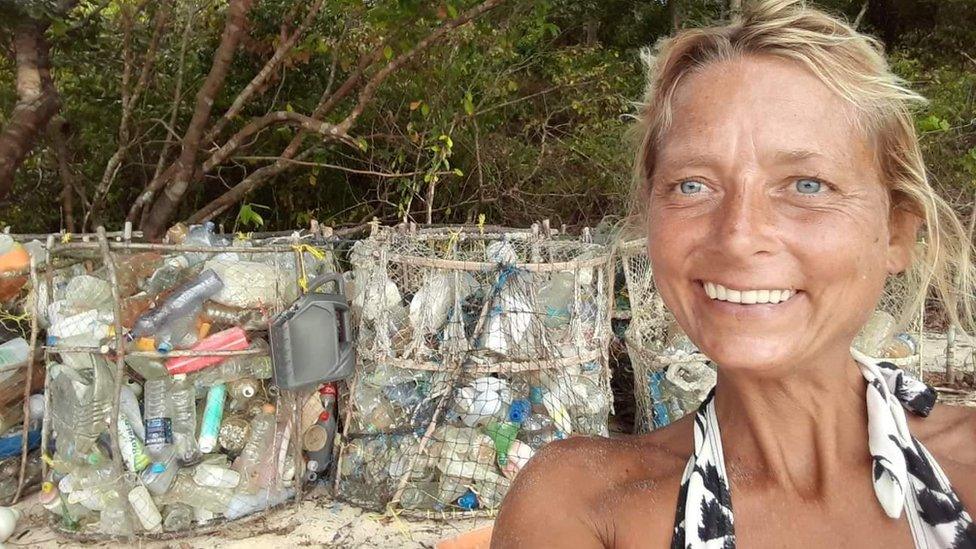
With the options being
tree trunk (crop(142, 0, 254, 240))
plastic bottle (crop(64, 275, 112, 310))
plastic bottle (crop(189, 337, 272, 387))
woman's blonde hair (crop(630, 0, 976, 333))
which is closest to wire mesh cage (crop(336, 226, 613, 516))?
plastic bottle (crop(189, 337, 272, 387))

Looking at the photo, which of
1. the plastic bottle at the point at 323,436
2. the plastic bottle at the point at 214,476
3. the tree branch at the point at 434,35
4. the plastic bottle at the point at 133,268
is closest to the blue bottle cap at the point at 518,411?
the plastic bottle at the point at 323,436

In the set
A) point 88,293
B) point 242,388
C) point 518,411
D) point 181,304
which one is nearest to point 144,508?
point 242,388

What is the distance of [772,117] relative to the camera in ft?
3.35

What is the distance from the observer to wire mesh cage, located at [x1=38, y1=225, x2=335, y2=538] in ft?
11.0

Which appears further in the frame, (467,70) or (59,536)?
(467,70)

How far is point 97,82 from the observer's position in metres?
6.25

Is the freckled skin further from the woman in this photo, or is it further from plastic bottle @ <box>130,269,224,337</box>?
plastic bottle @ <box>130,269,224,337</box>

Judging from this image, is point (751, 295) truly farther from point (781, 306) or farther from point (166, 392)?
point (166, 392)

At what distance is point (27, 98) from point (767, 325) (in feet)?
16.9

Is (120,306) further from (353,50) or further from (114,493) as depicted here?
(353,50)

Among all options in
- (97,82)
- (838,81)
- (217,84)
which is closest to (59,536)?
(217,84)

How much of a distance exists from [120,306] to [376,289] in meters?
1.21

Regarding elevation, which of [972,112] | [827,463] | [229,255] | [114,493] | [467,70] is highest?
[467,70]

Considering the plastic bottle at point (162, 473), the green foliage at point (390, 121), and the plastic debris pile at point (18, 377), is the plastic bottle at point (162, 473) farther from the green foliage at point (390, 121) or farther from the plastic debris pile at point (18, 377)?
the green foliage at point (390, 121)
